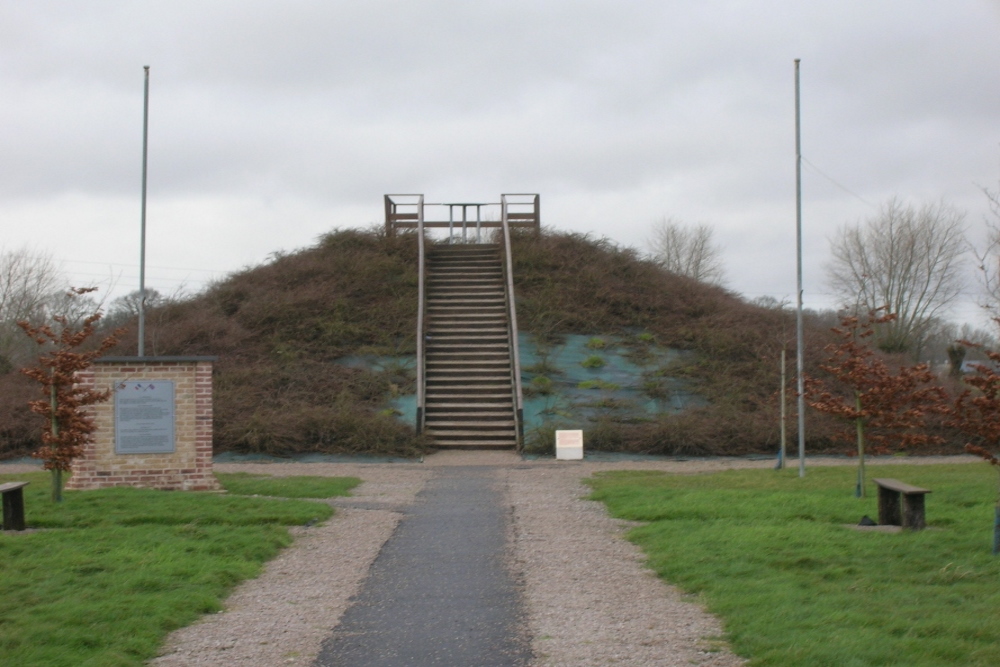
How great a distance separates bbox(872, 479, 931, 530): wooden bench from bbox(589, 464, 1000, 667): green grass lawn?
24 cm

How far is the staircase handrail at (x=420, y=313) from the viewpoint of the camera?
20.6m

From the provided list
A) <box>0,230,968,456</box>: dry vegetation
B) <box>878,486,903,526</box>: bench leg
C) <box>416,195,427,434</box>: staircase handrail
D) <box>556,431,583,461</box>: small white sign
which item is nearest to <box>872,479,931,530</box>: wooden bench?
<box>878,486,903,526</box>: bench leg

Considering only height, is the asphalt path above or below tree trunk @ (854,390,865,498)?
below

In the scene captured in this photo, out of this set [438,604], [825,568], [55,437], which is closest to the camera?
[438,604]

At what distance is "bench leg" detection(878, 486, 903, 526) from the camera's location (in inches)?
415

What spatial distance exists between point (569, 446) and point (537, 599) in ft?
37.6

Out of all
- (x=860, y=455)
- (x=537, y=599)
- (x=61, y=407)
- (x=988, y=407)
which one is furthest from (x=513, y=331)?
(x=537, y=599)

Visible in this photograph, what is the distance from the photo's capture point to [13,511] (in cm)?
1032

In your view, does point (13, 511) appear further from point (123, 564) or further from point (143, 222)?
point (143, 222)

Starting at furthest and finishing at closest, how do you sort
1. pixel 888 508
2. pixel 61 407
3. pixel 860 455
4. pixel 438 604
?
pixel 860 455 → pixel 61 407 → pixel 888 508 → pixel 438 604

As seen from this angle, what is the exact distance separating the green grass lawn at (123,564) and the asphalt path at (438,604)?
1087 millimetres

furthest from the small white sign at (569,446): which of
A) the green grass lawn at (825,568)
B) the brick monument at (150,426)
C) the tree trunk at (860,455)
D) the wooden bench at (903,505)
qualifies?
the wooden bench at (903,505)

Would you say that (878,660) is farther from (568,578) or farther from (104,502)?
(104,502)

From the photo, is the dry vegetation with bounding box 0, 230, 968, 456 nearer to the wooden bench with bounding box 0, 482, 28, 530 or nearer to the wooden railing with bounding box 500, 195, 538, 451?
the wooden railing with bounding box 500, 195, 538, 451
